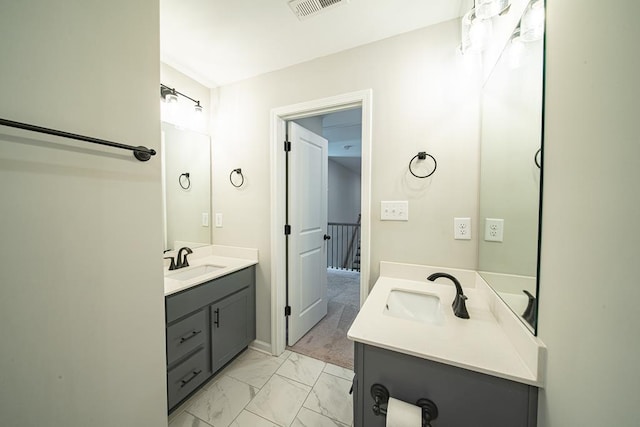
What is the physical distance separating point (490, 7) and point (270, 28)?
1.23 m

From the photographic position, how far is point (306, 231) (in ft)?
7.34

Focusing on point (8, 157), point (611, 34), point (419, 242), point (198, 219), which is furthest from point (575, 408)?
point (198, 219)

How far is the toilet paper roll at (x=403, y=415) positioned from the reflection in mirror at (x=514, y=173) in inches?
19.1

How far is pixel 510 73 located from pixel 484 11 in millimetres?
333

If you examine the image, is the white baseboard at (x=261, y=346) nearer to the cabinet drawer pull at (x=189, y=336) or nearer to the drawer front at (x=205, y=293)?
the drawer front at (x=205, y=293)

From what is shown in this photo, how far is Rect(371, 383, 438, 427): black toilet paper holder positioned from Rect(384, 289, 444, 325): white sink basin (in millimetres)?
455

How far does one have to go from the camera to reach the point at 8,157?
600 millimetres

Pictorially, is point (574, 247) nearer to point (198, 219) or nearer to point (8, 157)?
point (8, 157)

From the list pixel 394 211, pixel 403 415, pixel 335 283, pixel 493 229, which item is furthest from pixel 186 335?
pixel 335 283

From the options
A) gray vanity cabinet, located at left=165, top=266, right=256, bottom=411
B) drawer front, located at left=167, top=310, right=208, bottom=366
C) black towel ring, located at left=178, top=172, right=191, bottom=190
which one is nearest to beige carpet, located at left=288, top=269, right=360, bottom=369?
gray vanity cabinet, located at left=165, top=266, right=256, bottom=411

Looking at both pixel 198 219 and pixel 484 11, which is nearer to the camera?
pixel 484 11

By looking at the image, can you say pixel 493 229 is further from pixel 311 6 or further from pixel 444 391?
pixel 311 6

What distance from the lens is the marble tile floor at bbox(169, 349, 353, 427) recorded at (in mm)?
1354

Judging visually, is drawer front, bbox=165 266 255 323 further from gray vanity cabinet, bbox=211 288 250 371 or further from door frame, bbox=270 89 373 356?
door frame, bbox=270 89 373 356
